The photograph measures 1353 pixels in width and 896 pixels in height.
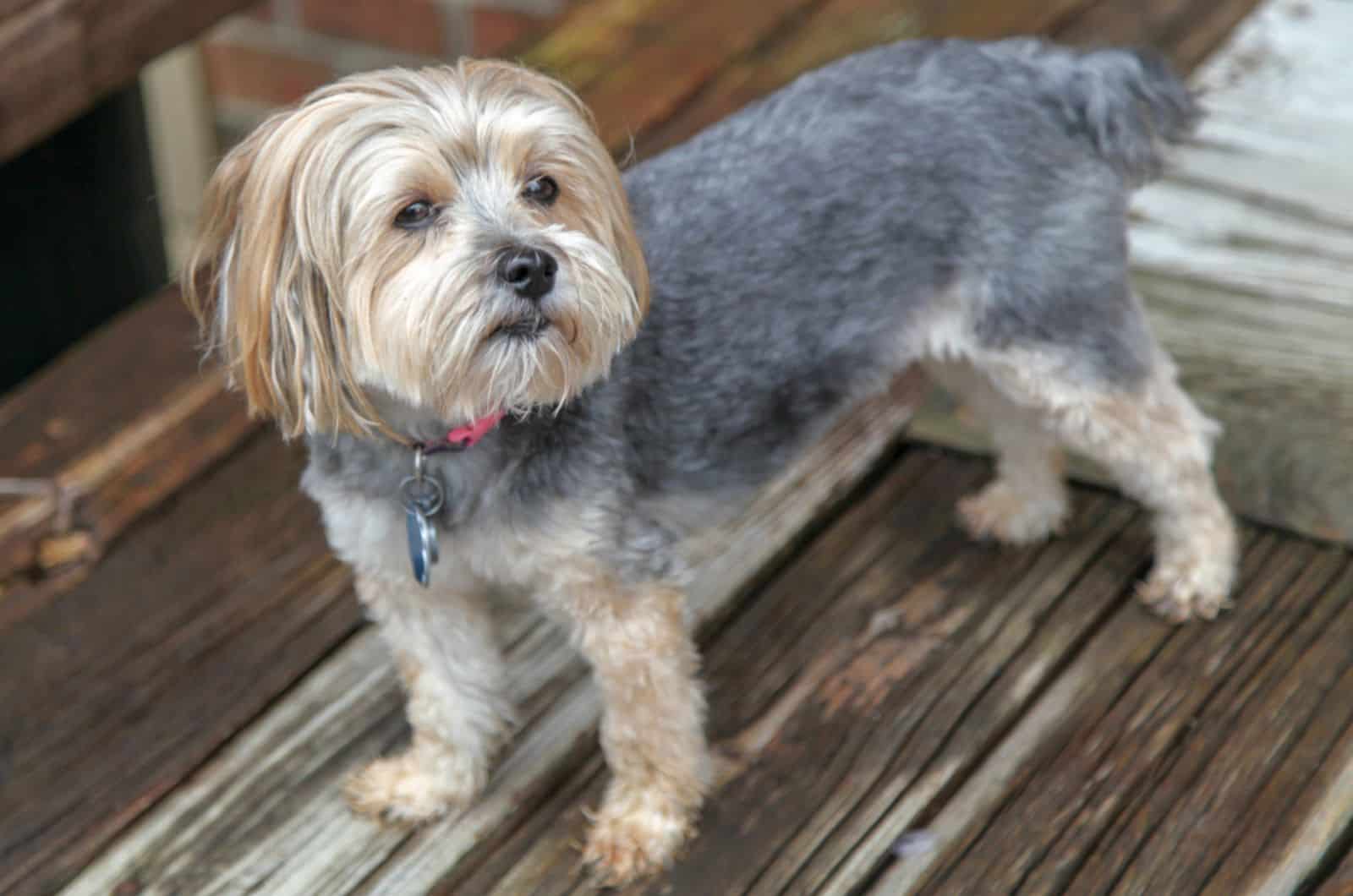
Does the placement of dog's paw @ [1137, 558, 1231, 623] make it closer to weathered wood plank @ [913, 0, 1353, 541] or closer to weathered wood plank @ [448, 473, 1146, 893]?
weathered wood plank @ [448, 473, 1146, 893]

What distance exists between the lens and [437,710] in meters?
3.00

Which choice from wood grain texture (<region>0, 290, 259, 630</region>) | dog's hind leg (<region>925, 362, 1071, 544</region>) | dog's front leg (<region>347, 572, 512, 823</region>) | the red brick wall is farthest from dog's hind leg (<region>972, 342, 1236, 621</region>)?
the red brick wall

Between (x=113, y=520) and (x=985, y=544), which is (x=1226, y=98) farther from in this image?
(x=113, y=520)

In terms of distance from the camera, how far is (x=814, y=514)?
3582mm

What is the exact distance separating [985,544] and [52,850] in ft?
6.13

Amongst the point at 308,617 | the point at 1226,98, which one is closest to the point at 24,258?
the point at 308,617

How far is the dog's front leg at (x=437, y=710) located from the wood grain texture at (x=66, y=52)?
142cm

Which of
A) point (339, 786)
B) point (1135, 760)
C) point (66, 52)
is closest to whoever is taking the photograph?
point (1135, 760)

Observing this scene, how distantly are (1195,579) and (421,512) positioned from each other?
1.51 meters

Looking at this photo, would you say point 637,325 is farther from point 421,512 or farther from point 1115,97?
point 1115,97

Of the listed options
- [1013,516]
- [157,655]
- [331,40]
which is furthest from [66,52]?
[331,40]

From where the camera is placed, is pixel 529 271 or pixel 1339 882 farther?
pixel 1339 882

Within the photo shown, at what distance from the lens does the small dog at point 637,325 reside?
2.37 meters

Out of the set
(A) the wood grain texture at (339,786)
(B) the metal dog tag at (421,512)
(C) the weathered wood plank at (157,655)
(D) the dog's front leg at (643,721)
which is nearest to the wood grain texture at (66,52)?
(C) the weathered wood plank at (157,655)
